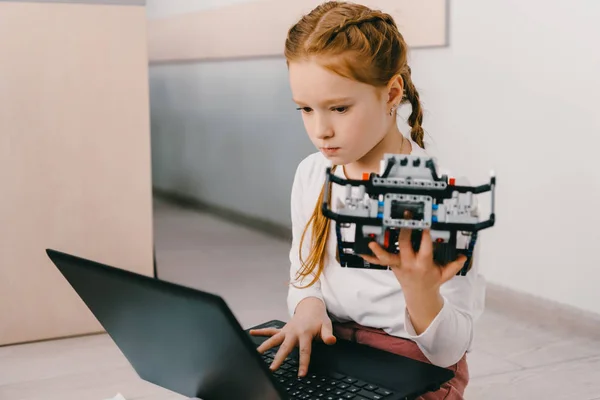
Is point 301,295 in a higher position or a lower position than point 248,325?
higher

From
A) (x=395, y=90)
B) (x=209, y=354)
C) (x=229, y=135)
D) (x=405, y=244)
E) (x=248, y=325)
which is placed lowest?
(x=248, y=325)

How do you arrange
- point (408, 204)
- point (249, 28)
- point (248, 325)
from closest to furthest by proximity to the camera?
point (408, 204) → point (248, 325) → point (249, 28)

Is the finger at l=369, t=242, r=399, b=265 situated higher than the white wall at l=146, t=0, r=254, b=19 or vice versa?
the white wall at l=146, t=0, r=254, b=19

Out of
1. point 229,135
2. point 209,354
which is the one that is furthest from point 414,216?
point 229,135

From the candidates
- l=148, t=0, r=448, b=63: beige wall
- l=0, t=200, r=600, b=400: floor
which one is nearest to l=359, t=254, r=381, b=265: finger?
l=0, t=200, r=600, b=400: floor

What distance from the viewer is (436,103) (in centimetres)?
207

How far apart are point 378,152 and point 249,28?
187cm

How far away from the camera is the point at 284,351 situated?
85 centimetres

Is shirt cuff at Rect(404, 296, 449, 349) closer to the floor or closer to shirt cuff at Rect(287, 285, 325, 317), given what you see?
shirt cuff at Rect(287, 285, 325, 317)

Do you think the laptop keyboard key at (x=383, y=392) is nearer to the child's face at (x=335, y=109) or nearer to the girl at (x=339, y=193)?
the girl at (x=339, y=193)

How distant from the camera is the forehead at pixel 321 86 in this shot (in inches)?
33.1

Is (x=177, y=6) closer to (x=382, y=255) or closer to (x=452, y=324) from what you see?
(x=452, y=324)

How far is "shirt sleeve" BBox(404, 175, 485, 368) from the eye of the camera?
81 cm

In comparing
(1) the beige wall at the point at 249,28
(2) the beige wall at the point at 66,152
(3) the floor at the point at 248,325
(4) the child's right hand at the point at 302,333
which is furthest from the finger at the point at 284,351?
(1) the beige wall at the point at 249,28
